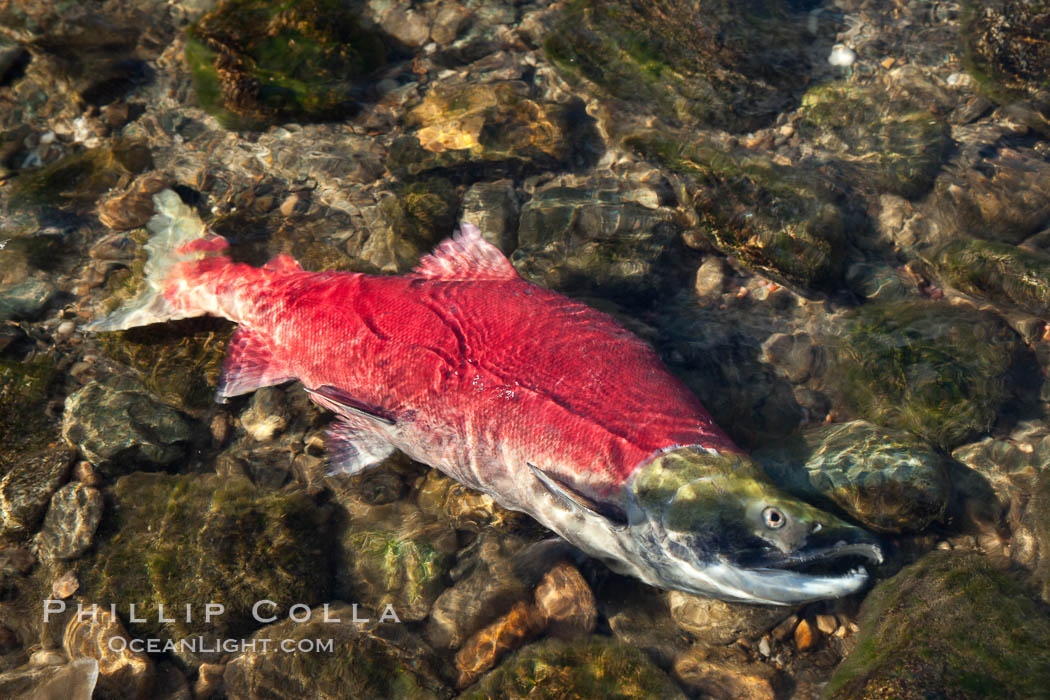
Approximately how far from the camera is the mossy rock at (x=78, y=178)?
248 inches

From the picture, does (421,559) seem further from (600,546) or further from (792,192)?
(792,192)

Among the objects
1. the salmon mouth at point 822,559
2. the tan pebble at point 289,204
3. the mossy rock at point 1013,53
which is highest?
the mossy rock at point 1013,53

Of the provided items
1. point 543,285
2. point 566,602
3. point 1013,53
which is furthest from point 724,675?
point 1013,53

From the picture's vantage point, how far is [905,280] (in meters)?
Result: 5.33

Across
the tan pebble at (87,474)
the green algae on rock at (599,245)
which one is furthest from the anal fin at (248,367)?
the green algae on rock at (599,245)

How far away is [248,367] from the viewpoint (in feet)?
15.4

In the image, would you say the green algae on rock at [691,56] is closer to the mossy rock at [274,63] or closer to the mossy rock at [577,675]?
the mossy rock at [274,63]

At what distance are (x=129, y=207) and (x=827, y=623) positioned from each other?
675 centimetres

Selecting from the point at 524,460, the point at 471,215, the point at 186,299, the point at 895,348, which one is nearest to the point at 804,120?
the point at 895,348

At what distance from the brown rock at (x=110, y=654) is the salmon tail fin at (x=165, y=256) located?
2.11m

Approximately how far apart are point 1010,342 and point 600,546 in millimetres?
3430

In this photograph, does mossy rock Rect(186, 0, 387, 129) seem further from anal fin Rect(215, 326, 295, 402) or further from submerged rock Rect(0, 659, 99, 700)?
submerged rock Rect(0, 659, 99, 700)

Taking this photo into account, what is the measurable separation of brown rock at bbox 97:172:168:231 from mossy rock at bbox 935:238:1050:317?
6.99 meters

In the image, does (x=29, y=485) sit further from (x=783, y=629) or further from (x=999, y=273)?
(x=999, y=273)
